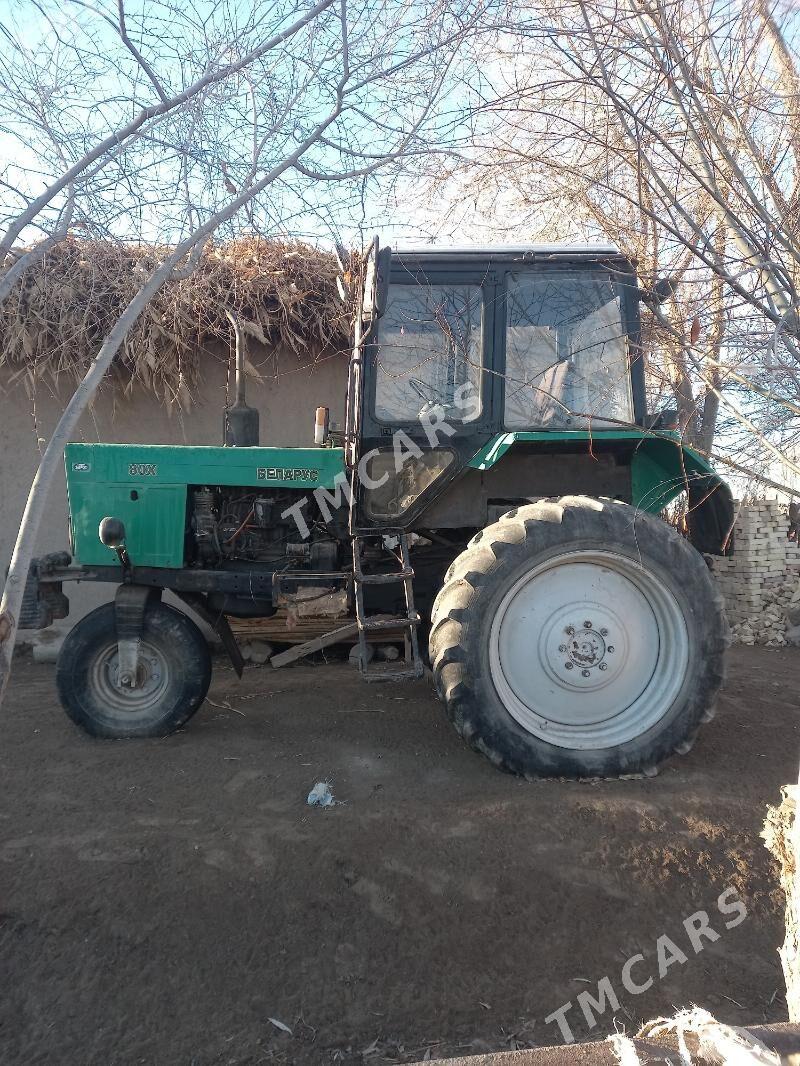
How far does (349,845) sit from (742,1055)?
1.75 m

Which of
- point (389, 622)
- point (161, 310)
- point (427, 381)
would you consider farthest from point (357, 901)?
point (161, 310)

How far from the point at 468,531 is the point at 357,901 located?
2332 millimetres

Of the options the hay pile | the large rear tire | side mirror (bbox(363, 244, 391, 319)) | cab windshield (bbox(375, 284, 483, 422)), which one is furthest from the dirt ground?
the hay pile

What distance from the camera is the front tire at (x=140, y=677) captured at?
393 centimetres

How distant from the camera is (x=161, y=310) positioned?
5934 millimetres

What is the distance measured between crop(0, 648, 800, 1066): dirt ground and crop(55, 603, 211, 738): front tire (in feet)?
1.08

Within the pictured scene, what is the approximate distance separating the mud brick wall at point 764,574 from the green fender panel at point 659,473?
227 cm

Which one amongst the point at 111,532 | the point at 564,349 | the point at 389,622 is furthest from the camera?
the point at 111,532

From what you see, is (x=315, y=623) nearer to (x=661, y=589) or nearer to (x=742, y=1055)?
(x=661, y=589)

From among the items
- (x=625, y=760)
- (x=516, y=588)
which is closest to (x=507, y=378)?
(x=516, y=588)

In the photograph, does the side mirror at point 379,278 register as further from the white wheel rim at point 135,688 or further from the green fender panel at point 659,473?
the white wheel rim at point 135,688

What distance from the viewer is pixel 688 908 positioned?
7.64ft

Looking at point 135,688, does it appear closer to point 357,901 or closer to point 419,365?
point 357,901

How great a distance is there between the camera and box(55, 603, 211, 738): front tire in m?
3.93
